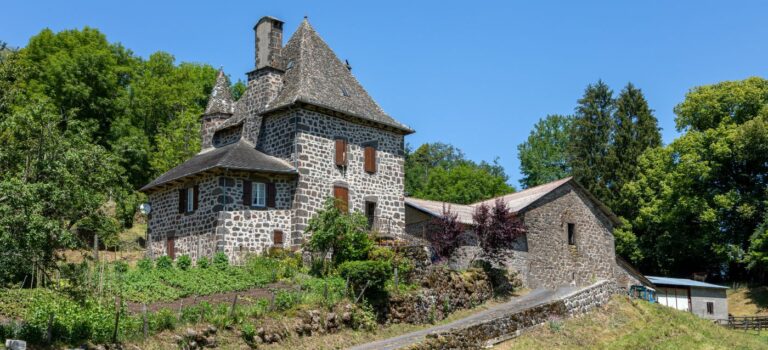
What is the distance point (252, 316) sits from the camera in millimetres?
21328

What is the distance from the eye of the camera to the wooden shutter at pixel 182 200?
32.1 metres

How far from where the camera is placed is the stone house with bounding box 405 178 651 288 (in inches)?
1358

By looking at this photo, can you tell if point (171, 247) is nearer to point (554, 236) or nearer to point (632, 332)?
point (554, 236)

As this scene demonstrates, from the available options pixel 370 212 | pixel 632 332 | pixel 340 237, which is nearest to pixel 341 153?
pixel 370 212

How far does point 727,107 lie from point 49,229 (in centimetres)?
4283

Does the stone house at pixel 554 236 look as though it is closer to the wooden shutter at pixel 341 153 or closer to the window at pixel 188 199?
the wooden shutter at pixel 341 153

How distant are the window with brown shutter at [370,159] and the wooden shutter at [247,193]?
5.42m

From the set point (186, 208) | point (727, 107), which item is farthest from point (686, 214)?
point (186, 208)

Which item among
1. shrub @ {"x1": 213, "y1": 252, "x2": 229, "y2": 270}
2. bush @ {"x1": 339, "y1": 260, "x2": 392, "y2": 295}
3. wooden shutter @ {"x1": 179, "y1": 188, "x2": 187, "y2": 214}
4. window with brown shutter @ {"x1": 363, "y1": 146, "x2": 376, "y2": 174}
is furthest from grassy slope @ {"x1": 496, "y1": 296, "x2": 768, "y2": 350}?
wooden shutter @ {"x1": 179, "y1": 188, "x2": 187, "y2": 214}

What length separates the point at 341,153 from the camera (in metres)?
32.6

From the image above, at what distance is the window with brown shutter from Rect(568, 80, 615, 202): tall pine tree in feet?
88.8

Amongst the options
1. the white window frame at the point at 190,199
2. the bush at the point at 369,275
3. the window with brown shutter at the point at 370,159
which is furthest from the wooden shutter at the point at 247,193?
the bush at the point at 369,275

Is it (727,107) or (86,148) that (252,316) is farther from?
(727,107)

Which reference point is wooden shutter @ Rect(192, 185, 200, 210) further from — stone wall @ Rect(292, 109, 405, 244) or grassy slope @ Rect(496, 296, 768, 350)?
grassy slope @ Rect(496, 296, 768, 350)
